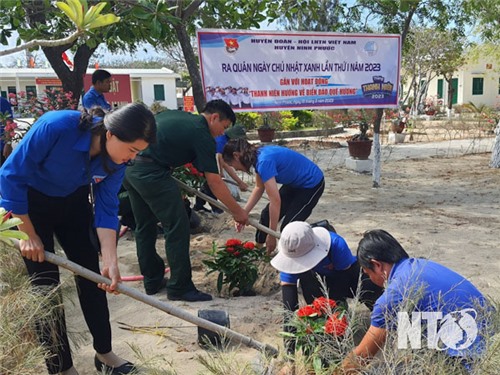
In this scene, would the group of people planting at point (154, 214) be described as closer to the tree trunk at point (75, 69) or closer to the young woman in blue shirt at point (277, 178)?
the young woman in blue shirt at point (277, 178)

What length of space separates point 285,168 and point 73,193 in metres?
1.92

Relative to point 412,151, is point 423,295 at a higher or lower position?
higher

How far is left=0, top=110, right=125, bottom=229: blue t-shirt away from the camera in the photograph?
2109 mm

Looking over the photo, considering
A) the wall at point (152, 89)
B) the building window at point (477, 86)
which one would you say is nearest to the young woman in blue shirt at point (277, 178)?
the wall at point (152, 89)

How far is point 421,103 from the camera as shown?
31281mm

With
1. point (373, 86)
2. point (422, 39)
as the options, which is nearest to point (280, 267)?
point (373, 86)

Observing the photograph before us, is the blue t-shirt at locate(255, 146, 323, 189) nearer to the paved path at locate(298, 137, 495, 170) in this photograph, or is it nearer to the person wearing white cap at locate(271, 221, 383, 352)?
the person wearing white cap at locate(271, 221, 383, 352)

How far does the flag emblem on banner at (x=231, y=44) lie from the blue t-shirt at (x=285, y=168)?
2423 mm

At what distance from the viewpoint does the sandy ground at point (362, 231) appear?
3094 mm

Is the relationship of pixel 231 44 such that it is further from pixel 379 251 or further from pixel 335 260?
pixel 379 251

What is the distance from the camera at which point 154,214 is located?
3.67 m

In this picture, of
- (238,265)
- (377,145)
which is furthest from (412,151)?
(238,265)

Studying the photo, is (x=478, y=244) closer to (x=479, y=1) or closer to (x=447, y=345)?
(x=447, y=345)

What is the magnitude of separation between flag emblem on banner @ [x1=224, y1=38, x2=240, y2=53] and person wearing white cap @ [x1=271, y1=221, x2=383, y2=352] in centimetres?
371
